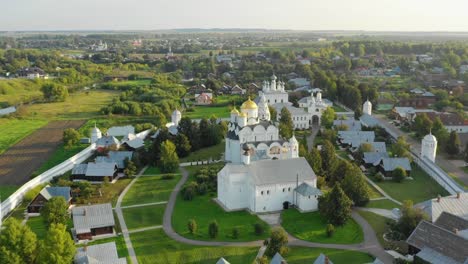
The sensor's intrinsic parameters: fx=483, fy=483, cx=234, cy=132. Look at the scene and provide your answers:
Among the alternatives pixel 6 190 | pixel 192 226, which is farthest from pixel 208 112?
pixel 192 226

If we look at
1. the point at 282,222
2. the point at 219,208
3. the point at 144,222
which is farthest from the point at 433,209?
the point at 144,222

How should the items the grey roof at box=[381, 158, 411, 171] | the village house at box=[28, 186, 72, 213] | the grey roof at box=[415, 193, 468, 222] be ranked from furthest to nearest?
1. the grey roof at box=[381, 158, 411, 171]
2. the village house at box=[28, 186, 72, 213]
3. the grey roof at box=[415, 193, 468, 222]

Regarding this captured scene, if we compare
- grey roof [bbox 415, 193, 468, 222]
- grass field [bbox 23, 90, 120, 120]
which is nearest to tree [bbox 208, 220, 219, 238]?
grey roof [bbox 415, 193, 468, 222]

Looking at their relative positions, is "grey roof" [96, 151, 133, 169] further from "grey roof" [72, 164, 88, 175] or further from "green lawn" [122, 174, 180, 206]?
"green lawn" [122, 174, 180, 206]

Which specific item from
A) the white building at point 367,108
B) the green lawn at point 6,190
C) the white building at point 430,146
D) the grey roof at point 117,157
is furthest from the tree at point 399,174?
the green lawn at point 6,190

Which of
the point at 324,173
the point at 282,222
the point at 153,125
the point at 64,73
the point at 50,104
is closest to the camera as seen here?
the point at 282,222

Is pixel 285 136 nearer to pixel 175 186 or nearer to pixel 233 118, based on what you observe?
pixel 233 118

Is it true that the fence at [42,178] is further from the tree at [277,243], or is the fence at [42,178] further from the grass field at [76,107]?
the grass field at [76,107]
